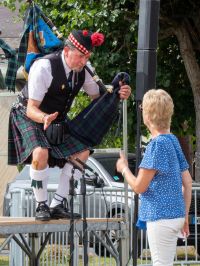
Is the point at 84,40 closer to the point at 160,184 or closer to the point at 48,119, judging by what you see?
the point at 48,119

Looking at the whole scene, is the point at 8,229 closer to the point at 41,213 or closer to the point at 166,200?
the point at 41,213

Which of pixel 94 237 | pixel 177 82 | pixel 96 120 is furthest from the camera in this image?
pixel 177 82

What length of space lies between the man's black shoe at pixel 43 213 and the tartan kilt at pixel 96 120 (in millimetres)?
676

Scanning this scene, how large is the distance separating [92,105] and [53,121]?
526 mm

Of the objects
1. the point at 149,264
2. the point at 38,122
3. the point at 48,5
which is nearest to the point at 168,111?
the point at 38,122

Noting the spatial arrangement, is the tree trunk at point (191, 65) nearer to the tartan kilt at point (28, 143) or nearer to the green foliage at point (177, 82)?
the green foliage at point (177, 82)

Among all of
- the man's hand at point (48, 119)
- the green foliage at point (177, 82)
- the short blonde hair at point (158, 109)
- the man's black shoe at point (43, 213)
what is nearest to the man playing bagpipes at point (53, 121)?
the man's black shoe at point (43, 213)

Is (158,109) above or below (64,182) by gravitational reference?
above

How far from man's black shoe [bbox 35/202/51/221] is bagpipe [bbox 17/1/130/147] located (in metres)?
0.68

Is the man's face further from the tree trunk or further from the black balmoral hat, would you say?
the tree trunk

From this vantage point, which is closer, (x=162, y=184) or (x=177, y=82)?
(x=162, y=184)

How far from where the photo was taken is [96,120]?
8.38m

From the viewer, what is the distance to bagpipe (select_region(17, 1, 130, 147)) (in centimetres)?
827

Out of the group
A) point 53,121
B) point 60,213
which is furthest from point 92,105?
point 60,213
